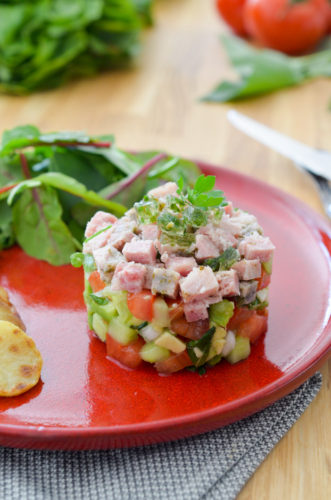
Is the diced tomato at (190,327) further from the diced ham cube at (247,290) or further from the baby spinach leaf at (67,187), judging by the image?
the baby spinach leaf at (67,187)

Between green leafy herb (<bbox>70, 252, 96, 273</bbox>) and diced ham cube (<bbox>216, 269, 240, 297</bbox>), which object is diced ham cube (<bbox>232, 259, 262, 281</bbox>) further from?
green leafy herb (<bbox>70, 252, 96, 273</bbox>)

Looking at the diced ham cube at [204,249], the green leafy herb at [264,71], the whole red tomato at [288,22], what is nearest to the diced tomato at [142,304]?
the diced ham cube at [204,249]

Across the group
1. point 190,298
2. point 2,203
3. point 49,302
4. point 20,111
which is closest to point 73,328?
point 49,302

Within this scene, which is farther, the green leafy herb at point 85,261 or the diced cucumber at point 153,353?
the green leafy herb at point 85,261

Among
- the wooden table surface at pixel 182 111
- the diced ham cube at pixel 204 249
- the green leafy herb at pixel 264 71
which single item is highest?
the diced ham cube at pixel 204 249

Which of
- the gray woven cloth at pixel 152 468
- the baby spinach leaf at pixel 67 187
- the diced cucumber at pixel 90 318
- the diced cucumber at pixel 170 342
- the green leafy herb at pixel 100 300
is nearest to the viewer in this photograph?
the gray woven cloth at pixel 152 468

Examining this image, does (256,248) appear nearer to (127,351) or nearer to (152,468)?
(127,351)

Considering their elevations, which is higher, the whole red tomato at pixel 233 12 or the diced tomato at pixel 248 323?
the diced tomato at pixel 248 323

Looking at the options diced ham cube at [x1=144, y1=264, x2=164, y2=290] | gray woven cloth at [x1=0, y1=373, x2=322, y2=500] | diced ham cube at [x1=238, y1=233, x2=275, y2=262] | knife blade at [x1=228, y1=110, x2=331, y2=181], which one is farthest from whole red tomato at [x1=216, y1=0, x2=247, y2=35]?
gray woven cloth at [x1=0, y1=373, x2=322, y2=500]

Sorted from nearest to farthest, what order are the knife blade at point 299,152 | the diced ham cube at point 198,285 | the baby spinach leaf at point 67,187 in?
the diced ham cube at point 198,285
the baby spinach leaf at point 67,187
the knife blade at point 299,152
